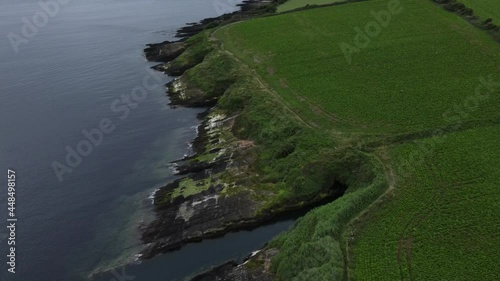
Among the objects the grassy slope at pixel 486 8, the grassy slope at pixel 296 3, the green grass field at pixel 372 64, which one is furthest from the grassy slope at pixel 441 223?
the grassy slope at pixel 296 3

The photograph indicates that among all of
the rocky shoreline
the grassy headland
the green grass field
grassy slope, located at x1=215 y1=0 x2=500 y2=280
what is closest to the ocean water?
the rocky shoreline

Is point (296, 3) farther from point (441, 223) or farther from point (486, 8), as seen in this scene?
point (441, 223)

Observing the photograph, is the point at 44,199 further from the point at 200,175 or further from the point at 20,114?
the point at 20,114

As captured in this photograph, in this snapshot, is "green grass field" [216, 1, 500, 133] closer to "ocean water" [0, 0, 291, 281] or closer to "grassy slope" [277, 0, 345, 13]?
"grassy slope" [277, 0, 345, 13]

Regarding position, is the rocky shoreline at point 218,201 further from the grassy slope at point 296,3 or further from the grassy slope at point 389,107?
the grassy slope at point 296,3

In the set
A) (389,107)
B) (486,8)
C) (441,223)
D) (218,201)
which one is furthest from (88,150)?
(486,8)

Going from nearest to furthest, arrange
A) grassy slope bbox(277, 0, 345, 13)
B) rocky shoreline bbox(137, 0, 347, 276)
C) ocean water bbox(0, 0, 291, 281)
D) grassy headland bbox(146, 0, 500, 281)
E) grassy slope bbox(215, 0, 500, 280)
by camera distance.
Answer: grassy slope bbox(215, 0, 500, 280) < grassy headland bbox(146, 0, 500, 281) < ocean water bbox(0, 0, 291, 281) < rocky shoreline bbox(137, 0, 347, 276) < grassy slope bbox(277, 0, 345, 13)
